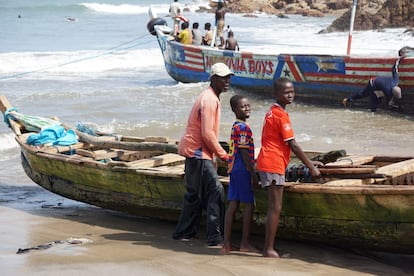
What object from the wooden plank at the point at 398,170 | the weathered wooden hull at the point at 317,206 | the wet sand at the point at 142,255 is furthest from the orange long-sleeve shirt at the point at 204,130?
the wooden plank at the point at 398,170

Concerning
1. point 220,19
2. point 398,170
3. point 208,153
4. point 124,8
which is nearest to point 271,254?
point 208,153

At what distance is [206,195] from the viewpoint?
5.94 meters

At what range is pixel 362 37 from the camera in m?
30.0

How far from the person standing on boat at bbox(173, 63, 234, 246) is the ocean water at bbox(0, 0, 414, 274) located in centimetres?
290

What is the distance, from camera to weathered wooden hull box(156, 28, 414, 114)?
13.3 metres

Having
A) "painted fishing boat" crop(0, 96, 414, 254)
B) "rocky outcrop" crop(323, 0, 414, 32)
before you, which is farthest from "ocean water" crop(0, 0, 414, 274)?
"painted fishing boat" crop(0, 96, 414, 254)

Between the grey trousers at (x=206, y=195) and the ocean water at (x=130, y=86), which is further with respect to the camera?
the ocean water at (x=130, y=86)

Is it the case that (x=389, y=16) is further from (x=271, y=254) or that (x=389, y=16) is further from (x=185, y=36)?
(x=271, y=254)

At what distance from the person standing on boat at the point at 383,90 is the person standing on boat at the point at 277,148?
804 centimetres

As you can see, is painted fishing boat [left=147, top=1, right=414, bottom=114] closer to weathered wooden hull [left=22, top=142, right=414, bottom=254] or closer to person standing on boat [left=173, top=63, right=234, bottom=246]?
weathered wooden hull [left=22, top=142, right=414, bottom=254]

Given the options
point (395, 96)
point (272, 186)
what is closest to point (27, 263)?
point (272, 186)

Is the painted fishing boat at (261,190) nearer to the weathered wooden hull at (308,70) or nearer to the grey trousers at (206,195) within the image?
the grey trousers at (206,195)

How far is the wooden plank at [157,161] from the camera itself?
6844 mm

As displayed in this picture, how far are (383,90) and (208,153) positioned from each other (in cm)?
818
